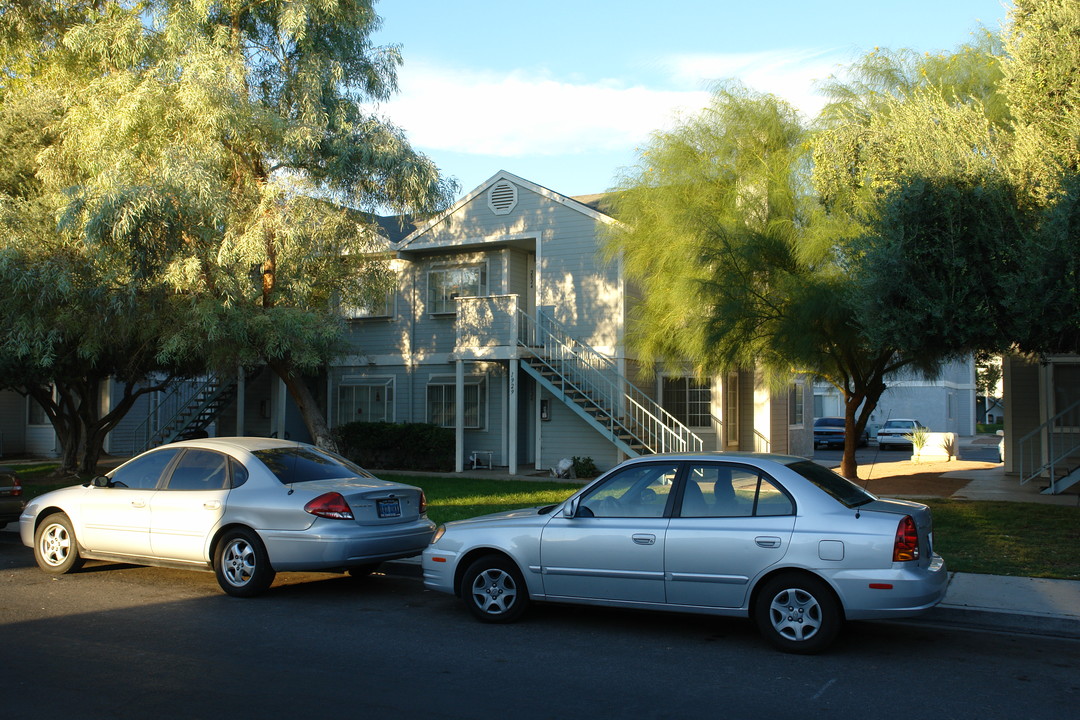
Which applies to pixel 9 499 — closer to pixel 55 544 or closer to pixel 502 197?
pixel 55 544

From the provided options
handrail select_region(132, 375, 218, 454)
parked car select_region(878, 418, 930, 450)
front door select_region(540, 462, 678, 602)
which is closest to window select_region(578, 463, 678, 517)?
front door select_region(540, 462, 678, 602)

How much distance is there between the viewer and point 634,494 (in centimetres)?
712

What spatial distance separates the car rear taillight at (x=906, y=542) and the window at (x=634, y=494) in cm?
166

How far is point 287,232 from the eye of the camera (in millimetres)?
14695

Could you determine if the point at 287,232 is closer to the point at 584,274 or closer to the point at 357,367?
the point at 584,274

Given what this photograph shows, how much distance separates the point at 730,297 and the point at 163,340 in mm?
9226

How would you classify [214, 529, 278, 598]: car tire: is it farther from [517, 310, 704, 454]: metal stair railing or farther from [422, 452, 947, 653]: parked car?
[517, 310, 704, 454]: metal stair railing

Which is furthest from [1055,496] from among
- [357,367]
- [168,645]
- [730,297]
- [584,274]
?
[357,367]

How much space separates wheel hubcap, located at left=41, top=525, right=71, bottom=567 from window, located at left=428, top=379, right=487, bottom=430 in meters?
12.6

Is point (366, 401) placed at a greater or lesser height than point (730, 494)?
greater

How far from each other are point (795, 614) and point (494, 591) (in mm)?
2408

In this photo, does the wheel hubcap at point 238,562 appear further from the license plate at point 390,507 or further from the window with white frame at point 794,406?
the window with white frame at point 794,406

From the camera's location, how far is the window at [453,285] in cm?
2184

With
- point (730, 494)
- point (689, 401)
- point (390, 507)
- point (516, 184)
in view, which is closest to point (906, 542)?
point (730, 494)
